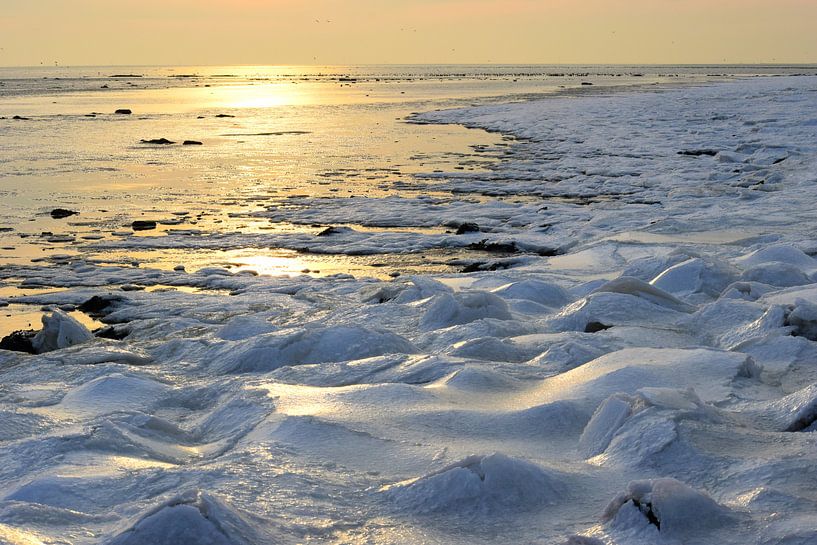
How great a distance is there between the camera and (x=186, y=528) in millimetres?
2971

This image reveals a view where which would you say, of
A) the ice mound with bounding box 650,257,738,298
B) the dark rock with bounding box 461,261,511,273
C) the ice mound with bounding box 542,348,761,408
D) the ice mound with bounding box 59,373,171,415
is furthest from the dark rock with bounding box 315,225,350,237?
the ice mound with bounding box 542,348,761,408

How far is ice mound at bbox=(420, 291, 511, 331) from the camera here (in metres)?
6.43

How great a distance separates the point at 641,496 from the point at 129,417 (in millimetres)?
2720

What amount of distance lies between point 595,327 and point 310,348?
6.50 ft

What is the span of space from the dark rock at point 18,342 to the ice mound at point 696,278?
4960 mm

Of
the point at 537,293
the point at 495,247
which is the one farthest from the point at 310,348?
the point at 495,247

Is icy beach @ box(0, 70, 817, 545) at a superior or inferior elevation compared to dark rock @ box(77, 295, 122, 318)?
superior

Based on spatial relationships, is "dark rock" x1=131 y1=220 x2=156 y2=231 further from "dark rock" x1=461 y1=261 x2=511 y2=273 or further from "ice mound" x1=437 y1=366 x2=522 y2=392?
"ice mound" x1=437 y1=366 x2=522 y2=392

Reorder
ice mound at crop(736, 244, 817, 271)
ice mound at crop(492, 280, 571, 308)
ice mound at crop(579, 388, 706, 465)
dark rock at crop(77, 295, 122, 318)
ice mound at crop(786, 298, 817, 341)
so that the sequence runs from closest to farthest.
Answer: ice mound at crop(579, 388, 706, 465), ice mound at crop(786, 298, 817, 341), ice mound at crop(492, 280, 571, 308), ice mound at crop(736, 244, 817, 271), dark rock at crop(77, 295, 122, 318)

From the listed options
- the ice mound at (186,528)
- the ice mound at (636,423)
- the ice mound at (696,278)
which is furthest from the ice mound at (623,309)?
the ice mound at (186,528)

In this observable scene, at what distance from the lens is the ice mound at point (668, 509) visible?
302 centimetres

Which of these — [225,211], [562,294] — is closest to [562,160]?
[225,211]

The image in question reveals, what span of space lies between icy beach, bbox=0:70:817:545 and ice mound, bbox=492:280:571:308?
3 cm

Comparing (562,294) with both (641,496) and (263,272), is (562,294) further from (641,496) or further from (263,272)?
(641,496)
